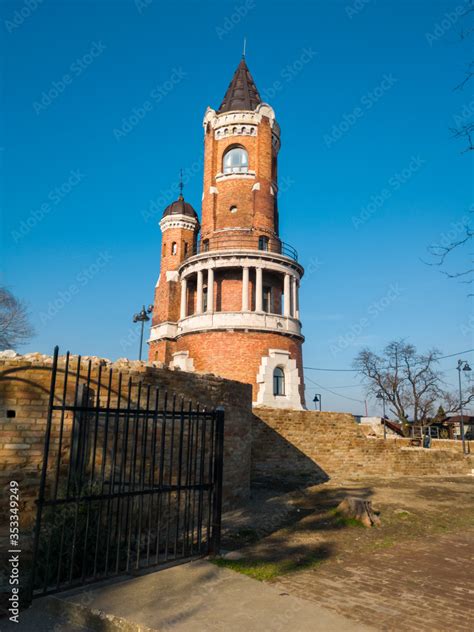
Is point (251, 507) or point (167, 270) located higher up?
point (167, 270)

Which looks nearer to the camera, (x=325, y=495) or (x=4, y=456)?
(x=4, y=456)

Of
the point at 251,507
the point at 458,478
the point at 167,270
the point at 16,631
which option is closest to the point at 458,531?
the point at 251,507

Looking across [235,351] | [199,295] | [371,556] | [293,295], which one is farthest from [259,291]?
[371,556]

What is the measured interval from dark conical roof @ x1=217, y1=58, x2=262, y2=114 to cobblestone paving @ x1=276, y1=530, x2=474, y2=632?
3054cm

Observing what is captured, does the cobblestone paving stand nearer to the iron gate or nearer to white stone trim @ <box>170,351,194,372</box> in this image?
the iron gate

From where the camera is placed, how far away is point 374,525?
11.1 m

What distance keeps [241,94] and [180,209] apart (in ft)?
30.5

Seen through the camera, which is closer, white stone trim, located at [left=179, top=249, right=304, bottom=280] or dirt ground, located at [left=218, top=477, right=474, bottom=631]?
dirt ground, located at [left=218, top=477, right=474, bottom=631]

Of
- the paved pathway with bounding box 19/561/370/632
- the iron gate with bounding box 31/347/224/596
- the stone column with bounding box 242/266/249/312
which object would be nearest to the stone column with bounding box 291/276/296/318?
the stone column with bounding box 242/266/249/312

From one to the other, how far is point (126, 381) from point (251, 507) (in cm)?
558

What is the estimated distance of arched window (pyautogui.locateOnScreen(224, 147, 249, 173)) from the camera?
1259 inches

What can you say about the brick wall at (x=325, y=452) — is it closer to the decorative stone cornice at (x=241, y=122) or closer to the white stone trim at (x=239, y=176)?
the white stone trim at (x=239, y=176)

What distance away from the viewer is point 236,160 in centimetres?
3225

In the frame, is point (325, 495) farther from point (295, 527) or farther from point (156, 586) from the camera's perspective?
point (156, 586)
